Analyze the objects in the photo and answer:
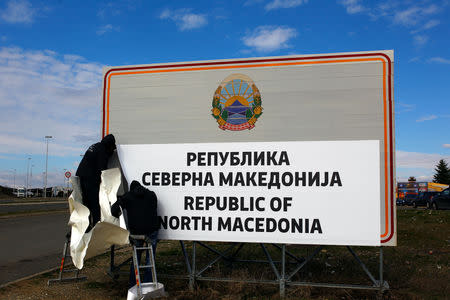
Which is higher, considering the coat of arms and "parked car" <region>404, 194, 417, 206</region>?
the coat of arms

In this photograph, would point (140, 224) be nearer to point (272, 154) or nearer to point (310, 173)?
point (272, 154)

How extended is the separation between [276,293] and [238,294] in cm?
61

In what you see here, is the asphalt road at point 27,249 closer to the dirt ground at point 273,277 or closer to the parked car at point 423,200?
the dirt ground at point 273,277

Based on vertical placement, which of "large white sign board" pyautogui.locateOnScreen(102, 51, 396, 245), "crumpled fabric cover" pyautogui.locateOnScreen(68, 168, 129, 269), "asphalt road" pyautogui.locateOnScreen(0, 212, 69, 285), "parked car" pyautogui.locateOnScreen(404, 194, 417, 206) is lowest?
"parked car" pyautogui.locateOnScreen(404, 194, 417, 206)

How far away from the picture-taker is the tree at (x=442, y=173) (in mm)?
74475

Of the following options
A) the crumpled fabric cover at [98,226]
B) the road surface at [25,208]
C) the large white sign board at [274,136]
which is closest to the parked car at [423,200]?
the road surface at [25,208]

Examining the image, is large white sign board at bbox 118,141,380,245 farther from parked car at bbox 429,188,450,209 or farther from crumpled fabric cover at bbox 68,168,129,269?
parked car at bbox 429,188,450,209

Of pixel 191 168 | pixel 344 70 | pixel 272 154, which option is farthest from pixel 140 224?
pixel 344 70

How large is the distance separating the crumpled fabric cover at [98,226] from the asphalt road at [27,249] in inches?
84.2

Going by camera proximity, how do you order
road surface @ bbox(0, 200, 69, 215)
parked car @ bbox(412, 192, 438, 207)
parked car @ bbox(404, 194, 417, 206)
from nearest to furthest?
road surface @ bbox(0, 200, 69, 215)
parked car @ bbox(412, 192, 438, 207)
parked car @ bbox(404, 194, 417, 206)

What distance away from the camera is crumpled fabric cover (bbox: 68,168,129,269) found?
221 inches

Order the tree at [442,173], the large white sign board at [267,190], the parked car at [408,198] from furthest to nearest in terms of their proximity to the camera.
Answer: the tree at [442,173] → the parked car at [408,198] → the large white sign board at [267,190]

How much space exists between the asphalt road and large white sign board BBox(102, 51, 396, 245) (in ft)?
11.2

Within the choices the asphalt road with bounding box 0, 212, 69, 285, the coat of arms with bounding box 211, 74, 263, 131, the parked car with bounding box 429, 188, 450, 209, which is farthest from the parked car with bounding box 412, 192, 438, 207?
the coat of arms with bounding box 211, 74, 263, 131
